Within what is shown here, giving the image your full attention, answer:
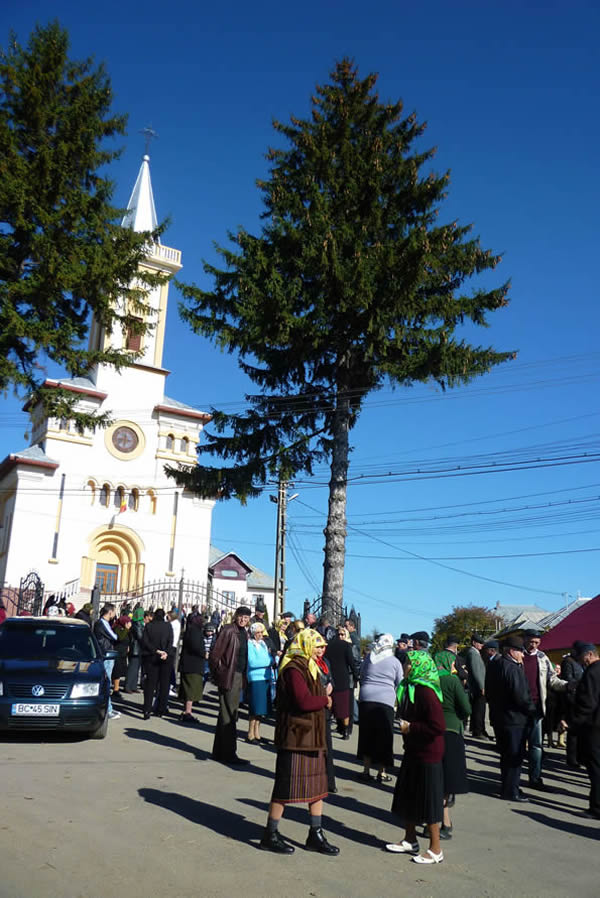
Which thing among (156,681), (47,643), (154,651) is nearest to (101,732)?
(47,643)

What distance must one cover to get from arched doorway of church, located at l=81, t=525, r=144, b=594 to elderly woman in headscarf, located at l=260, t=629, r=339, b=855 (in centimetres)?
3256

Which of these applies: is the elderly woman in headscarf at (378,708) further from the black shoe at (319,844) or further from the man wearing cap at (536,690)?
the black shoe at (319,844)

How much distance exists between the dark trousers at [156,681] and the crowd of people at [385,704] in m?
0.02

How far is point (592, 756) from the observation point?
323 inches

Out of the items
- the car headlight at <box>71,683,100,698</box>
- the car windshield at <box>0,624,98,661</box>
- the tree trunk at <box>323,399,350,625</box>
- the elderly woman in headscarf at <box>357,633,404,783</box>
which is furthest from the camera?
the tree trunk at <box>323,399,350,625</box>

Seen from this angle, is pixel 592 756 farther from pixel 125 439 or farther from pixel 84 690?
pixel 125 439

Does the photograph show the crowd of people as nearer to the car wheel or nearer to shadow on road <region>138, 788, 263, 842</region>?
shadow on road <region>138, 788, 263, 842</region>

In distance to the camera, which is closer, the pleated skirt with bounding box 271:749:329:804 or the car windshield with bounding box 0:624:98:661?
the pleated skirt with bounding box 271:749:329:804

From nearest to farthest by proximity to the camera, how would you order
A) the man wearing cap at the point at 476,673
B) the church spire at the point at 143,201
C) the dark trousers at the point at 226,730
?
the dark trousers at the point at 226,730
the man wearing cap at the point at 476,673
the church spire at the point at 143,201

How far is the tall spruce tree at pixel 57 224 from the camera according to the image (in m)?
18.0

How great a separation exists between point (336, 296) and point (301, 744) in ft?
49.7

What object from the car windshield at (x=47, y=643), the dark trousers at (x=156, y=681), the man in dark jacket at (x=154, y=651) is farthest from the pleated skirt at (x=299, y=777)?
the dark trousers at (x=156, y=681)

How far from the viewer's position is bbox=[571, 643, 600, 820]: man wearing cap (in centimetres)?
815

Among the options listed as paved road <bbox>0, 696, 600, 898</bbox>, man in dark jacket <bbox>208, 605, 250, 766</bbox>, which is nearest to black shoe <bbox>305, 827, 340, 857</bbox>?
paved road <bbox>0, 696, 600, 898</bbox>
